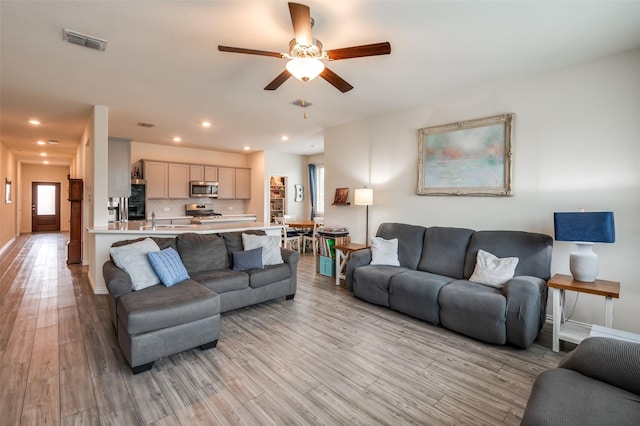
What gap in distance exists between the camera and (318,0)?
2.11m

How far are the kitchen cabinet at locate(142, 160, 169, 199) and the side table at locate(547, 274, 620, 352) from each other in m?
7.48

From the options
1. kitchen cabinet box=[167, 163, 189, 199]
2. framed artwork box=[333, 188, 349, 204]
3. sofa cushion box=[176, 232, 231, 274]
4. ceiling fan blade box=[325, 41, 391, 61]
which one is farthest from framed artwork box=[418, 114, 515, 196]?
kitchen cabinet box=[167, 163, 189, 199]

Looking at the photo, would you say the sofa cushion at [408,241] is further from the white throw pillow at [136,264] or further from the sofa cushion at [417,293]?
the white throw pillow at [136,264]

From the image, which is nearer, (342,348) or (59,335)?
(342,348)

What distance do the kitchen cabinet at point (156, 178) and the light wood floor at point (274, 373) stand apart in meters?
3.75

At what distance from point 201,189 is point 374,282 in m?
5.58

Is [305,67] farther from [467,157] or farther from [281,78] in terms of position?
[467,157]

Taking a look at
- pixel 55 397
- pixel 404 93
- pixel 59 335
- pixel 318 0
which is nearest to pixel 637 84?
pixel 404 93

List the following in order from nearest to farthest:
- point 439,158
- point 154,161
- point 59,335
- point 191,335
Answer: point 191,335, point 59,335, point 439,158, point 154,161

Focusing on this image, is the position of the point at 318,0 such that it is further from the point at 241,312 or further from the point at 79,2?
the point at 241,312

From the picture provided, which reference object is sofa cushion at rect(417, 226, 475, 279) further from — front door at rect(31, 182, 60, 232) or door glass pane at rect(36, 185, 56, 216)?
door glass pane at rect(36, 185, 56, 216)

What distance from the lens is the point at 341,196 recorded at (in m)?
5.55

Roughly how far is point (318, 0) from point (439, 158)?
109 inches

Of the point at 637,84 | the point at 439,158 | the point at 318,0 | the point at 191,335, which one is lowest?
the point at 191,335
